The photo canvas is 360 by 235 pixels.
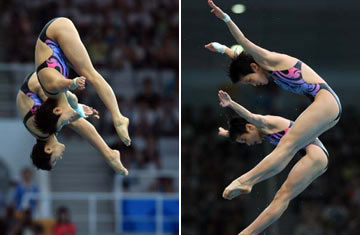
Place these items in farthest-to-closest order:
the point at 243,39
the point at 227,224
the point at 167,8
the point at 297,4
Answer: the point at 167,8 → the point at 227,224 → the point at 297,4 → the point at 243,39

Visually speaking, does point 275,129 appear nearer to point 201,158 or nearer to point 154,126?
point 201,158

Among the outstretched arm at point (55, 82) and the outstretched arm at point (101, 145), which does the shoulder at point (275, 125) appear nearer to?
the outstretched arm at point (101, 145)

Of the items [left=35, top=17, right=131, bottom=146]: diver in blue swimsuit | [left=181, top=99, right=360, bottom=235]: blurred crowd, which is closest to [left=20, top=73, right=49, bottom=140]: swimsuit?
[left=35, top=17, right=131, bottom=146]: diver in blue swimsuit

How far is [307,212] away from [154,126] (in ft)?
10.2

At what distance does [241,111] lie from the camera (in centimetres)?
760

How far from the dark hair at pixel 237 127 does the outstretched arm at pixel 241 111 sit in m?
0.15

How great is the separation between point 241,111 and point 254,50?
0.49 metres

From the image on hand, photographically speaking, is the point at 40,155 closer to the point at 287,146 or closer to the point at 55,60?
the point at 55,60

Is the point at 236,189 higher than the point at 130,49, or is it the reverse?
the point at 236,189

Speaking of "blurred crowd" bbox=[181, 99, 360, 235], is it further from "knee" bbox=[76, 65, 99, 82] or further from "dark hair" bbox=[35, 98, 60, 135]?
"dark hair" bbox=[35, 98, 60, 135]

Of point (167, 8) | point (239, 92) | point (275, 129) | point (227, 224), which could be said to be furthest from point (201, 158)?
point (167, 8)

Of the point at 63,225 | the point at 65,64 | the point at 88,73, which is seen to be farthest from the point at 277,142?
the point at 63,225

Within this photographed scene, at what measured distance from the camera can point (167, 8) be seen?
594 inches

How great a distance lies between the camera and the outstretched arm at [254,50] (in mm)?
7574
